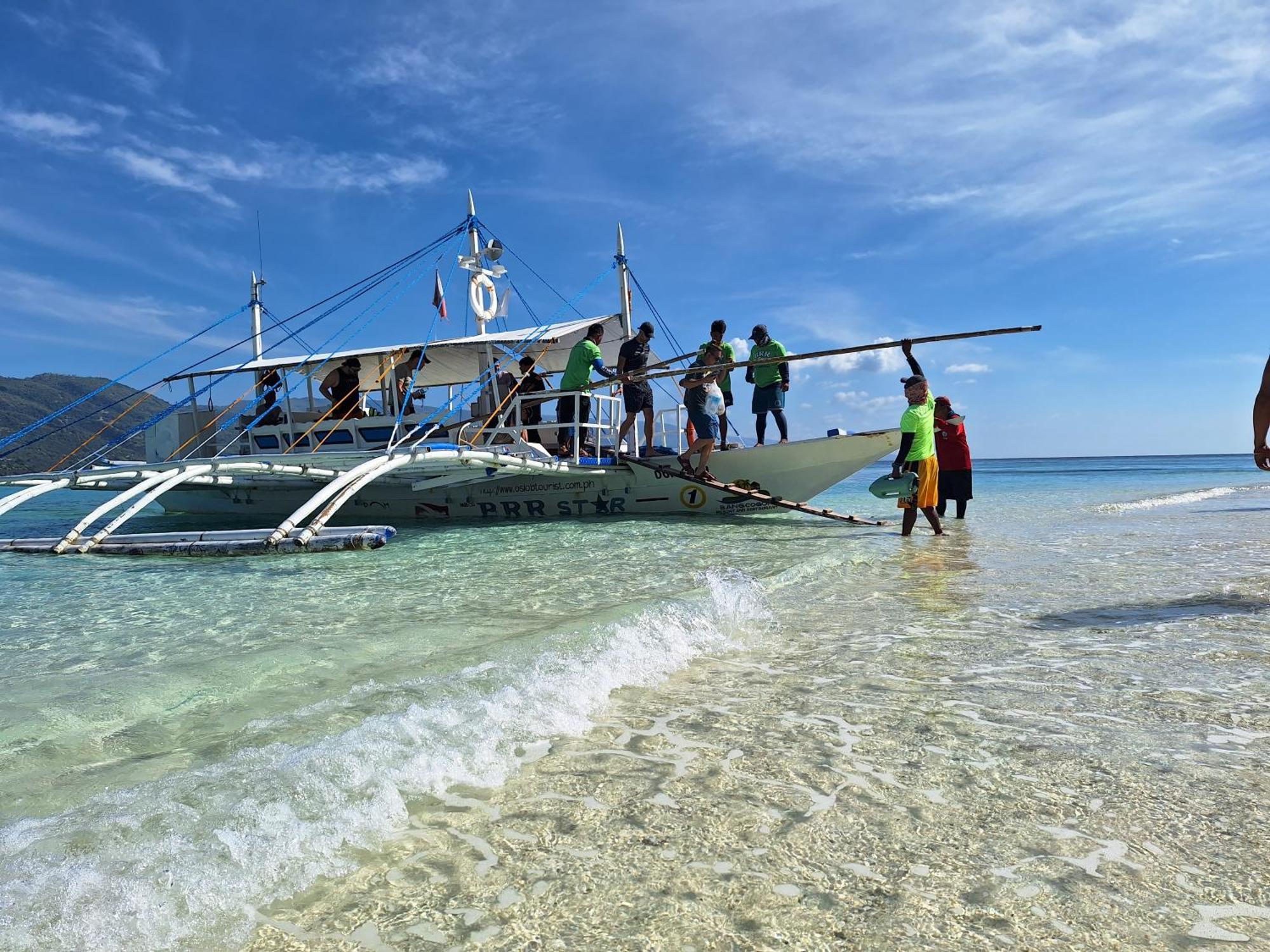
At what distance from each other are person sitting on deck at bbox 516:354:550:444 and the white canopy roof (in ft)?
0.75

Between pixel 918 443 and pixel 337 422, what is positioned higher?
pixel 337 422

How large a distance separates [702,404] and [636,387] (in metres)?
1.28

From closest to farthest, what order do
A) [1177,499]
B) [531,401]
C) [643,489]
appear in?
[643,489], [531,401], [1177,499]

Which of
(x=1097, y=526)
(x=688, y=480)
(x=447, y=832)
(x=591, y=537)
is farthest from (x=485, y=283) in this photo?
(x=447, y=832)

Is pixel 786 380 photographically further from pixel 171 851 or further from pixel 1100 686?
pixel 171 851

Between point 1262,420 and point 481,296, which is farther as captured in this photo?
point 481,296

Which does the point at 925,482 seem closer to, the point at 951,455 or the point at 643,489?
the point at 951,455

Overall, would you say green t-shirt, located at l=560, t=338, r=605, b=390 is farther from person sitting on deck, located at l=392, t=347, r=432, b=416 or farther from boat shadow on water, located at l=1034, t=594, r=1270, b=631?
boat shadow on water, located at l=1034, t=594, r=1270, b=631

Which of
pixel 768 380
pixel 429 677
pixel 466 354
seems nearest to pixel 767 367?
pixel 768 380

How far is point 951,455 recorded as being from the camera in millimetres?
11617

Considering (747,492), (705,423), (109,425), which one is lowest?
(747,492)

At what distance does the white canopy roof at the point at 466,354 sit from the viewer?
1301cm

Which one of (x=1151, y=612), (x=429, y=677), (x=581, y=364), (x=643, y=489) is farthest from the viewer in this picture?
(x=643, y=489)

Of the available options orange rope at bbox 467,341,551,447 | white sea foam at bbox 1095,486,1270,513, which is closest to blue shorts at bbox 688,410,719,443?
orange rope at bbox 467,341,551,447
